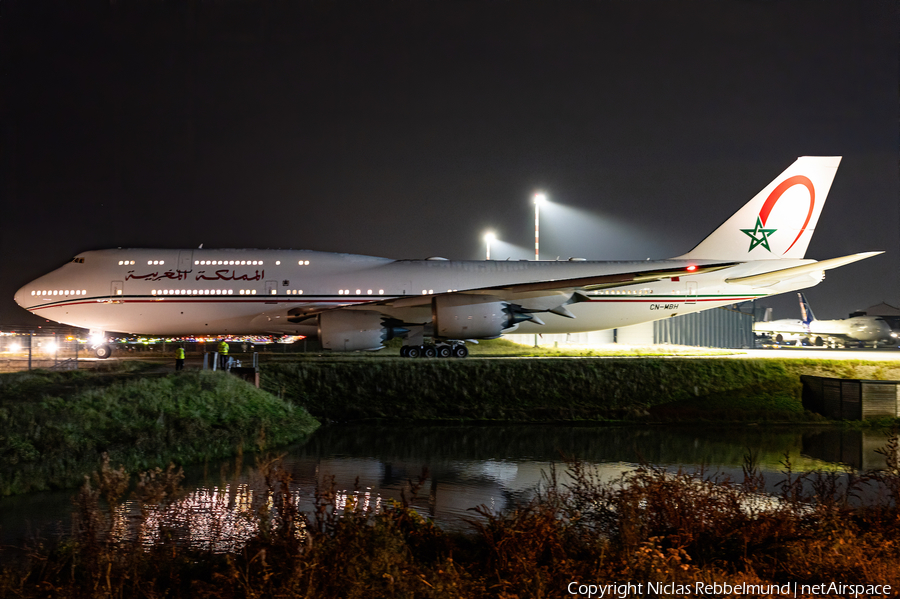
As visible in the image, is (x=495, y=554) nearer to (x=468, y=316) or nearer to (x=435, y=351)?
(x=468, y=316)

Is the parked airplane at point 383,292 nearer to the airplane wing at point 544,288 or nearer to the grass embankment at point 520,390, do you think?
the airplane wing at point 544,288

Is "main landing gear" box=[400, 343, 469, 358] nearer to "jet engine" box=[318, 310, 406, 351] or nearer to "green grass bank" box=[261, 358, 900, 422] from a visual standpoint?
"jet engine" box=[318, 310, 406, 351]

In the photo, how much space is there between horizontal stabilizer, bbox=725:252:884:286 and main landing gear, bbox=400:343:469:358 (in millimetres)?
11224

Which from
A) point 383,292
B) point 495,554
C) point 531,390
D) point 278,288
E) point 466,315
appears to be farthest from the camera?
point 383,292

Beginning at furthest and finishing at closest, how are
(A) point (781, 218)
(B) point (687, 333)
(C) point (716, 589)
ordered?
(B) point (687, 333), (A) point (781, 218), (C) point (716, 589)

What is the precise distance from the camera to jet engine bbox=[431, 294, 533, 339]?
23.4 meters

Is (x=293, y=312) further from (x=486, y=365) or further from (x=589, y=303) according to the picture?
(x=589, y=303)

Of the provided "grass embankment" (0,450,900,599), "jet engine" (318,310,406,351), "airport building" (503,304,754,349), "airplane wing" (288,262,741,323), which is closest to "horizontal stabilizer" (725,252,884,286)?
"airplane wing" (288,262,741,323)

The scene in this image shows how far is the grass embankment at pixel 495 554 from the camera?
5.71 m

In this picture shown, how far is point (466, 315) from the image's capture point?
23453mm

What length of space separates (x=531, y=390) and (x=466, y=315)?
3.69 meters

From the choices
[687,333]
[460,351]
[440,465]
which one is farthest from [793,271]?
[440,465]

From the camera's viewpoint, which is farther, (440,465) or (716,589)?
(440,465)

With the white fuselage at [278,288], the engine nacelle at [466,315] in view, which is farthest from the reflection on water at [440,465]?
the white fuselage at [278,288]
